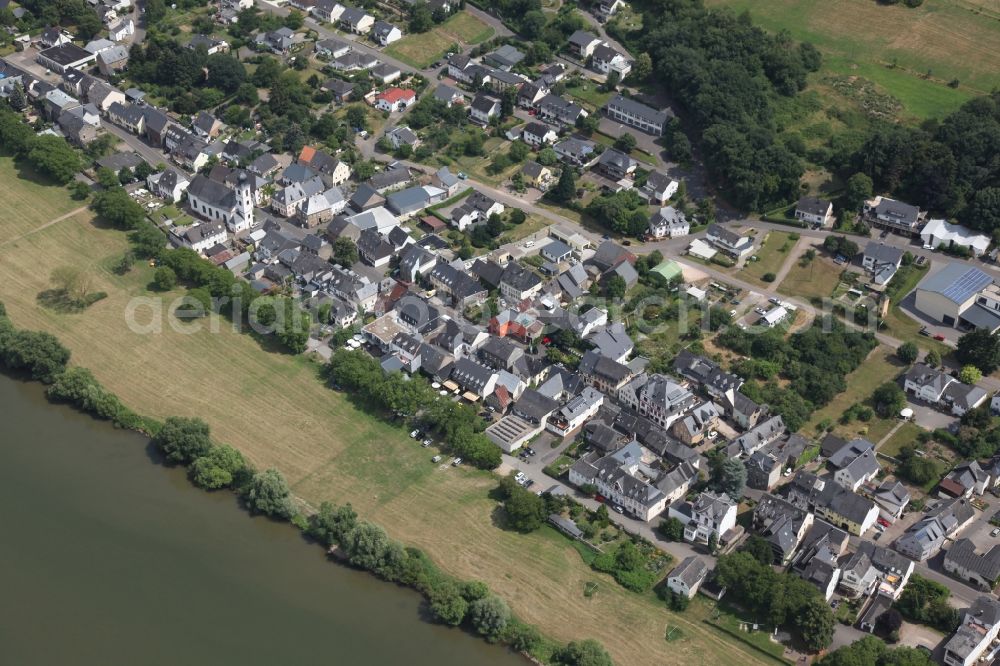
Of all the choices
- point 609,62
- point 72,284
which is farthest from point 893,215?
point 72,284

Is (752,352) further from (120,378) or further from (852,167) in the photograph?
(120,378)

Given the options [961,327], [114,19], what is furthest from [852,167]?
[114,19]

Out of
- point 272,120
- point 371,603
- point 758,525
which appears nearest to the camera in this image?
point 371,603

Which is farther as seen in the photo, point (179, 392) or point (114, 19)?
point (114, 19)

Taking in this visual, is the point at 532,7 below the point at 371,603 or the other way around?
the other way around

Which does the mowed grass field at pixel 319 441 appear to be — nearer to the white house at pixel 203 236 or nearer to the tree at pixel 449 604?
the tree at pixel 449 604

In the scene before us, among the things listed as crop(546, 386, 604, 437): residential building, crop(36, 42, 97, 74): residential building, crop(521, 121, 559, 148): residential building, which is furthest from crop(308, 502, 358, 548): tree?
crop(36, 42, 97, 74): residential building

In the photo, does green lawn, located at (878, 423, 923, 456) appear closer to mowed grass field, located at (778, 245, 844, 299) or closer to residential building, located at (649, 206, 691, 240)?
mowed grass field, located at (778, 245, 844, 299)

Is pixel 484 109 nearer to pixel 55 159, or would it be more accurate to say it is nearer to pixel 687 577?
pixel 55 159

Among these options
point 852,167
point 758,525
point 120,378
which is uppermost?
point 852,167

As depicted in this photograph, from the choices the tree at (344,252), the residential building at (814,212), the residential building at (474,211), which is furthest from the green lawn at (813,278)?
the tree at (344,252)
